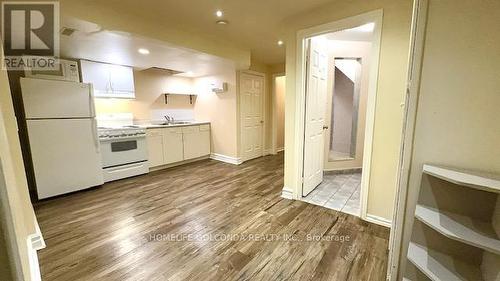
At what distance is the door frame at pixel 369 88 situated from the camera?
2.12 metres

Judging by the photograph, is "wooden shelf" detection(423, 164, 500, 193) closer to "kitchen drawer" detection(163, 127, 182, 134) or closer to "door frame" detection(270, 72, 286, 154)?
"kitchen drawer" detection(163, 127, 182, 134)

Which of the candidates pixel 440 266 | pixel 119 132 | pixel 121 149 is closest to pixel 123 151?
pixel 121 149

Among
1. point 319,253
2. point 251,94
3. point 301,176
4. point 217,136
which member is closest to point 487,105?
point 319,253

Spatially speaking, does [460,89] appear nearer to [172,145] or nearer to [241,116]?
[241,116]

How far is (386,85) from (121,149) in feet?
13.0

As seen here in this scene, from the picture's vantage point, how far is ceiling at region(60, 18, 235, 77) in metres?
2.36

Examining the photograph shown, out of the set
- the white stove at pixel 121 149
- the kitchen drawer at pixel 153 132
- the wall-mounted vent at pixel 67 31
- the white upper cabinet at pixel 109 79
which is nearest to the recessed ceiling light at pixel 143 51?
the wall-mounted vent at pixel 67 31

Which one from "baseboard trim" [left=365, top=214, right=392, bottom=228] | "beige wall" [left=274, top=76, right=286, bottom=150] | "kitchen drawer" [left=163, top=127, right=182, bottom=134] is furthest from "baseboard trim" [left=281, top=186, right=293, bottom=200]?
"beige wall" [left=274, top=76, right=286, bottom=150]

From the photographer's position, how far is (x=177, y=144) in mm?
4457

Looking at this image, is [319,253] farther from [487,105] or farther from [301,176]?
[487,105]

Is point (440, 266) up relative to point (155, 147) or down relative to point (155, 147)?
down

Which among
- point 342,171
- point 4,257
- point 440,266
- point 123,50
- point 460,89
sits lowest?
point 342,171

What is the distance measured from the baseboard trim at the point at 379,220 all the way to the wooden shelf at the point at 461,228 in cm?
118

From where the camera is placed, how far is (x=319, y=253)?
1.82 m
